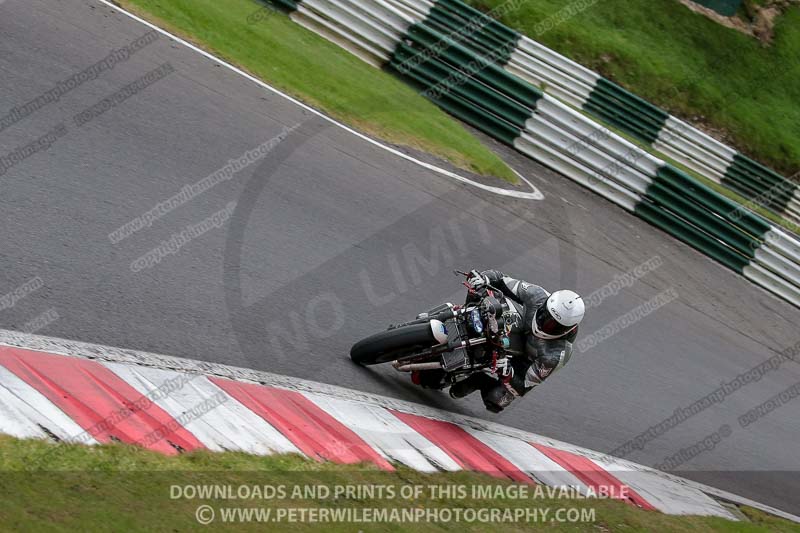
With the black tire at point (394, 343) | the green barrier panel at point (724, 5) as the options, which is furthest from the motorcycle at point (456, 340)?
the green barrier panel at point (724, 5)

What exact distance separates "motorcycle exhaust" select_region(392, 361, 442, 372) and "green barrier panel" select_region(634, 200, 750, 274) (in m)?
7.71

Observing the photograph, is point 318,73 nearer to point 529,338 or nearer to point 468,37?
point 468,37

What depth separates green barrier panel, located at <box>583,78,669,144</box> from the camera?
16406mm

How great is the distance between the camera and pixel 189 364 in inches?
271

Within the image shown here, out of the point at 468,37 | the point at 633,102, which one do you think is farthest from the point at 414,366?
Answer: the point at 633,102

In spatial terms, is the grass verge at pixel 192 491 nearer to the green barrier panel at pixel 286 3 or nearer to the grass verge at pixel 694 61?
the green barrier panel at pixel 286 3

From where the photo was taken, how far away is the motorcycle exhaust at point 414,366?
802 cm

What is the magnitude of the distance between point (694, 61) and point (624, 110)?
337cm

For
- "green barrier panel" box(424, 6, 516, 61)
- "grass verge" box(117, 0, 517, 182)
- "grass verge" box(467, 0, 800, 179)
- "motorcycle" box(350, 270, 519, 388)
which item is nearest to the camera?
"motorcycle" box(350, 270, 519, 388)

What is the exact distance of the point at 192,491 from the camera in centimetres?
542

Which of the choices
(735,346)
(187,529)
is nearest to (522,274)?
(735,346)

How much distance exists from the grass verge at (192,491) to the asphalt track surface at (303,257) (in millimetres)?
→ 1324

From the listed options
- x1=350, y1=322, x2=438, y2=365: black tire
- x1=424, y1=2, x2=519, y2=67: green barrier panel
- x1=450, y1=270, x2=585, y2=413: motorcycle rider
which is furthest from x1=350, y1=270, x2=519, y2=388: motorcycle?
x1=424, y1=2, x2=519, y2=67: green barrier panel

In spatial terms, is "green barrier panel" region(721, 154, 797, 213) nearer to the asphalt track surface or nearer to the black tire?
the asphalt track surface
